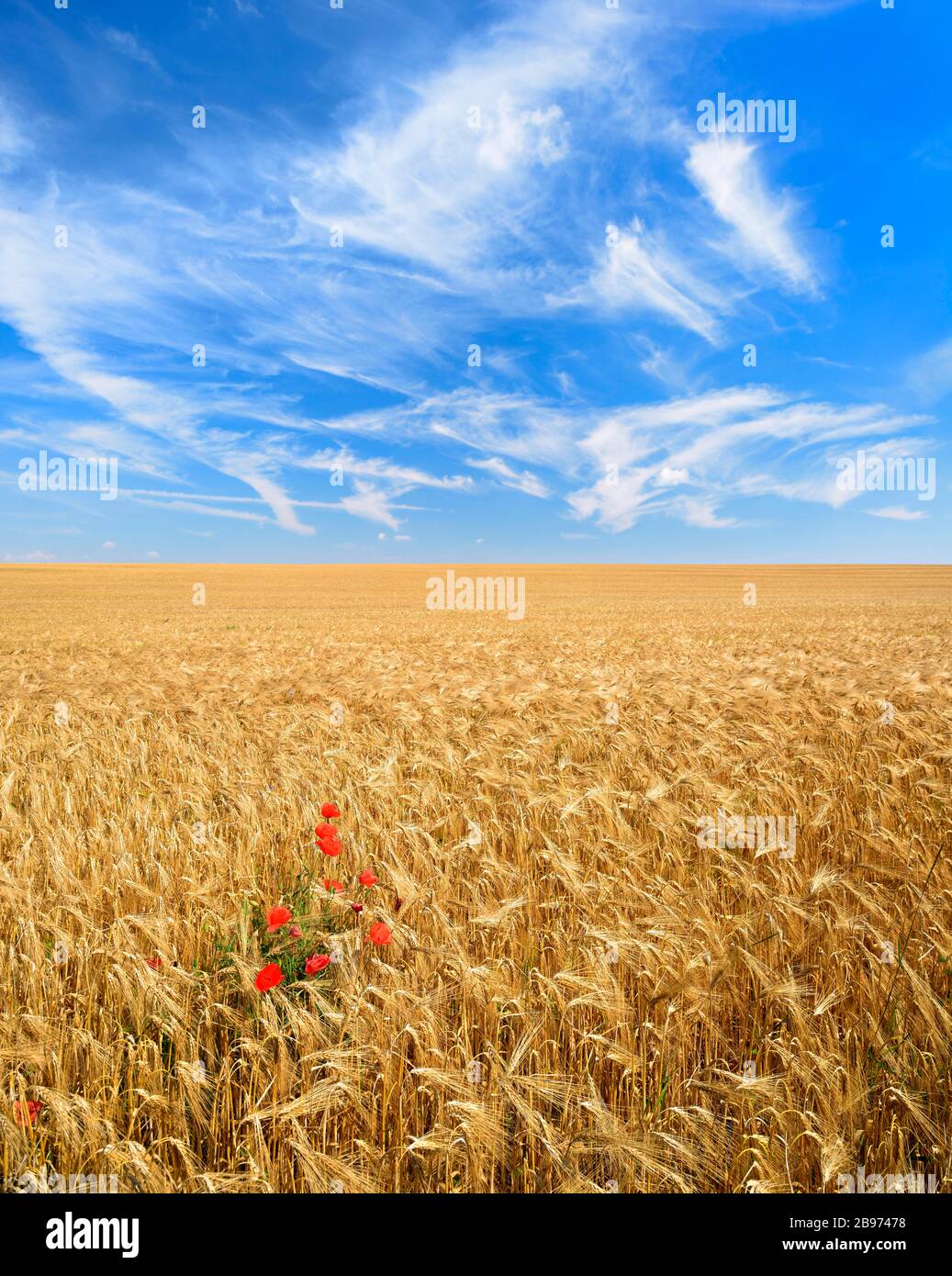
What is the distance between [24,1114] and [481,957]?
1576 millimetres

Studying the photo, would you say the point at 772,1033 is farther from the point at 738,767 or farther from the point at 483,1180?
the point at 738,767

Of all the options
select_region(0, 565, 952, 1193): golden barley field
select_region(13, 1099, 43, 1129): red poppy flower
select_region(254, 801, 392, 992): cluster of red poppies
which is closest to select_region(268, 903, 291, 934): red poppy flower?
select_region(254, 801, 392, 992): cluster of red poppies

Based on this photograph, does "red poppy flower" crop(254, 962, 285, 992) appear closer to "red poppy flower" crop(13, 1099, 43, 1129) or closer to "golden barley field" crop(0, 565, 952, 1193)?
"golden barley field" crop(0, 565, 952, 1193)

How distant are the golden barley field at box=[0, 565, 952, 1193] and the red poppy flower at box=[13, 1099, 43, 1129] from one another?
0.01m

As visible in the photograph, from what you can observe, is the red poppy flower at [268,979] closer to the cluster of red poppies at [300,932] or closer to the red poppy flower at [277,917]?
the cluster of red poppies at [300,932]

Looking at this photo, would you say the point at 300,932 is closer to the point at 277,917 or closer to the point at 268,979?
the point at 277,917

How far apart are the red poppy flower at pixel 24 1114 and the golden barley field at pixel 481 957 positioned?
0.01 metres

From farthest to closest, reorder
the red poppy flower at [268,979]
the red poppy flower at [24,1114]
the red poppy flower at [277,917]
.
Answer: the red poppy flower at [277,917] < the red poppy flower at [268,979] < the red poppy flower at [24,1114]

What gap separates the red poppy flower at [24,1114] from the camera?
1.68 meters

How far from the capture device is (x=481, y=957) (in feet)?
8.61

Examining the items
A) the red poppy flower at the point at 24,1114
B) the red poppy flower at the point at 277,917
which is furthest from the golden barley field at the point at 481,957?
the red poppy flower at the point at 277,917

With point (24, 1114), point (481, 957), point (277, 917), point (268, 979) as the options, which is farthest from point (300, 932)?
point (24, 1114)
